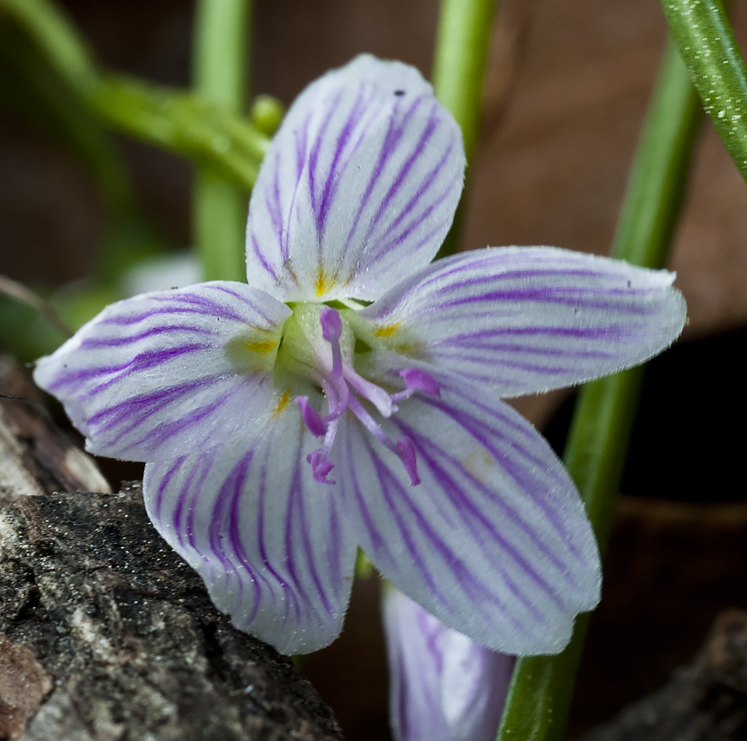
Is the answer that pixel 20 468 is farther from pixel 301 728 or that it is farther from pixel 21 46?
pixel 21 46

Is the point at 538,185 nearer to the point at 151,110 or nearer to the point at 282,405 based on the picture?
the point at 151,110

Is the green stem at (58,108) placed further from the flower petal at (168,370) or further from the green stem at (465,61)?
the flower petal at (168,370)

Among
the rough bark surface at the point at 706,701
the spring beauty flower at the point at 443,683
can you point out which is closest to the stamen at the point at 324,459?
the spring beauty flower at the point at 443,683

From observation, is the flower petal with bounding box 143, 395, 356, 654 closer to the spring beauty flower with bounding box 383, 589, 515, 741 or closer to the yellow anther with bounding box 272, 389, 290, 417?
the yellow anther with bounding box 272, 389, 290, 417

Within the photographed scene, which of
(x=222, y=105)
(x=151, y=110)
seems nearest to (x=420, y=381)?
(x=222, y=105)

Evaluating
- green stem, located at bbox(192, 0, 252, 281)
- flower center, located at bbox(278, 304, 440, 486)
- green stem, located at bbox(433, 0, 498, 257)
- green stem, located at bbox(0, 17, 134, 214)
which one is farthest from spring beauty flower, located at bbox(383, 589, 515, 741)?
green stem, located at bbox(0, 17, 134, 214)

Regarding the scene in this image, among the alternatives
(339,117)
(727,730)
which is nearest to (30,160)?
(339,117)
